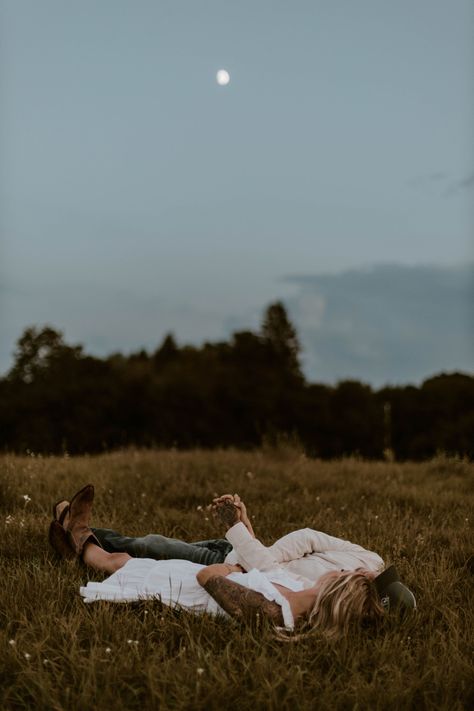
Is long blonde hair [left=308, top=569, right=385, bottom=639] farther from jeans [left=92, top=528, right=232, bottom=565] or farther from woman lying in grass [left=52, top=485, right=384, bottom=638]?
jeans [left=92, top=528, right=232, bottom=565]

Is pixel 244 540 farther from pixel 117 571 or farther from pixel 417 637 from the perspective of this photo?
pixel 417 637

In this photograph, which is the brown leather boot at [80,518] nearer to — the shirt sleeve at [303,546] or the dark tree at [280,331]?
the shirt sleeve at [303,546]

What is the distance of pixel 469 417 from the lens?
3516 centimetres

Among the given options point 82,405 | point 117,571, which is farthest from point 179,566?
point 82,405

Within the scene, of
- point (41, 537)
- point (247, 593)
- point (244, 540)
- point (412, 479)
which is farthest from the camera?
point (412, 479)

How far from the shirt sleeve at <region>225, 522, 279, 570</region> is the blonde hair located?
0.42 m

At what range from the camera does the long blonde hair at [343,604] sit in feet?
14.2

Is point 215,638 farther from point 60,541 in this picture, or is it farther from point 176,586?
point 60,541

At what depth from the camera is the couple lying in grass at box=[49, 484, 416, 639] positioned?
14.4 feet

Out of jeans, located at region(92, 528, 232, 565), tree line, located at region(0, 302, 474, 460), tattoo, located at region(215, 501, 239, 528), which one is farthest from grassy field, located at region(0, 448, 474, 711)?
tree line, located at region(0, 302, 474, 460)

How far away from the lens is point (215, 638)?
421 cm

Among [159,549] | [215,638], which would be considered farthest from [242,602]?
[159,549]

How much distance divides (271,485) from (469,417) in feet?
94.0

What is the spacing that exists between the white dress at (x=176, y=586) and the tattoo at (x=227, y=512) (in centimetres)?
39
